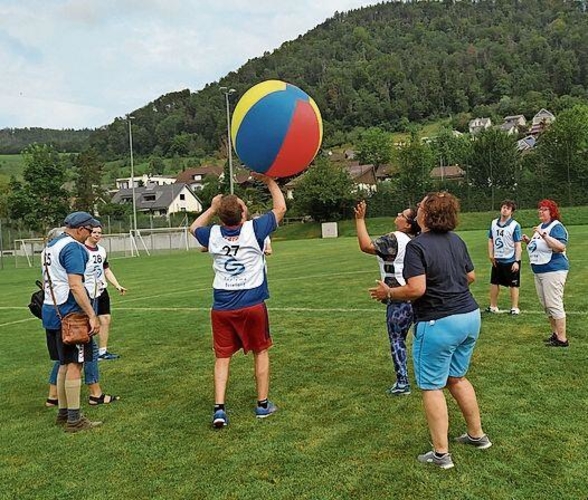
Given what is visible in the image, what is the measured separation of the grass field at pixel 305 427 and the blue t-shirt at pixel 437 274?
1163 mm

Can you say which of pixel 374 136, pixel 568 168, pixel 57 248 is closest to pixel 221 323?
pixel 57 248

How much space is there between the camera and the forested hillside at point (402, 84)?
5709 inches

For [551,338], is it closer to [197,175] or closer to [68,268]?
[68,268]

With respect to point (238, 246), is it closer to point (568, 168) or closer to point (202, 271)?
point (202, 271)

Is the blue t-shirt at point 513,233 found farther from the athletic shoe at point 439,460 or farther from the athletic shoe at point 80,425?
the athletic shoe at point 80,425

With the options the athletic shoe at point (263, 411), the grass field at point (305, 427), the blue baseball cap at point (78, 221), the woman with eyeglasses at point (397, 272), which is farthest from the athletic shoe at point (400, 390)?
the blue baseball cap at point (78, 221)

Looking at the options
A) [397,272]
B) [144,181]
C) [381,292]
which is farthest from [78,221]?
[144,181]

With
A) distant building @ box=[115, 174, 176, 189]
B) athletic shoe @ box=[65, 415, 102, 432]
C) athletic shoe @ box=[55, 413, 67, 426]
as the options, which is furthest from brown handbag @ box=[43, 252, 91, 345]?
distant building @ box=[115, 174, 176, 189]

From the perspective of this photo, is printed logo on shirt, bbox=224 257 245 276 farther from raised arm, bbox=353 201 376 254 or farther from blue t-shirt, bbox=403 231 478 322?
blue t-shirt, bbox=403 231 478 322

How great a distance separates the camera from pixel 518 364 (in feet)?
22.4

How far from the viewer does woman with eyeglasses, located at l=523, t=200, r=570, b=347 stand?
753 centimetres

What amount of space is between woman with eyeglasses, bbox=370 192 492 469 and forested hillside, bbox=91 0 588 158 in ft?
418

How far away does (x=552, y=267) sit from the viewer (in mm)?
7629

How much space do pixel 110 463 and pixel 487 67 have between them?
174288mm
